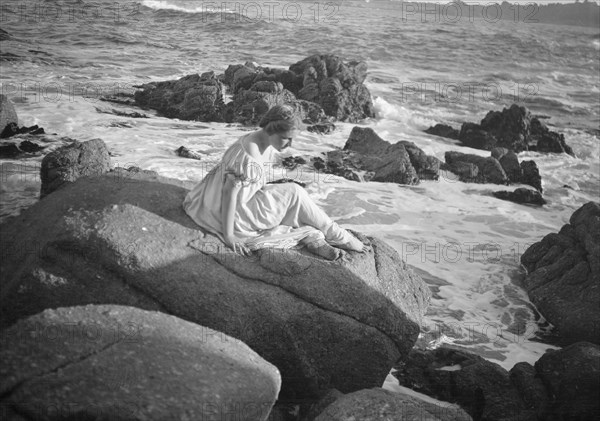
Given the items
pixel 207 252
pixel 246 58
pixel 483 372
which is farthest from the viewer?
pixel 246 58

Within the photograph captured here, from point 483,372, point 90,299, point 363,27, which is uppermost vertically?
point 363,27

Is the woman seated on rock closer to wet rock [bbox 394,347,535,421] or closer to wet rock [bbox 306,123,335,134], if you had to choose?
wet rock [bbox 394,347,535,421]

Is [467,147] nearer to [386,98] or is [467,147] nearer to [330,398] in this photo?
[386,98]

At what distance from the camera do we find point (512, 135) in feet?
59.4

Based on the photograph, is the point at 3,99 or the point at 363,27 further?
the point at 363,27

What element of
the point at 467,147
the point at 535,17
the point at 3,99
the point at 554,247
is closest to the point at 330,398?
the point at 554,247

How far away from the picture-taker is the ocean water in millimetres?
9617

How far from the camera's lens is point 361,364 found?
5961 millimetres

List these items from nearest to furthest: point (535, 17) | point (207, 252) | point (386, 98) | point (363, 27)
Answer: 1. point (207, 252)
2. point (386, 98)
3. point (363, 27)
4. point (535, 17)

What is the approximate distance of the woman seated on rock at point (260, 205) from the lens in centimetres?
568

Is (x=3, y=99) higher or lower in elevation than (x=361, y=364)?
higher

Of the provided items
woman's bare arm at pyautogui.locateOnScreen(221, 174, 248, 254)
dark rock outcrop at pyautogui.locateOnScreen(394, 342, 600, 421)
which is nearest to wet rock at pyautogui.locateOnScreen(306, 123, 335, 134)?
dark rock outcrop at pyautogui.locateOnScreen(394, 342, 600, 421)

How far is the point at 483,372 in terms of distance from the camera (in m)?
6.20

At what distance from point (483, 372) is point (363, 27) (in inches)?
1601
